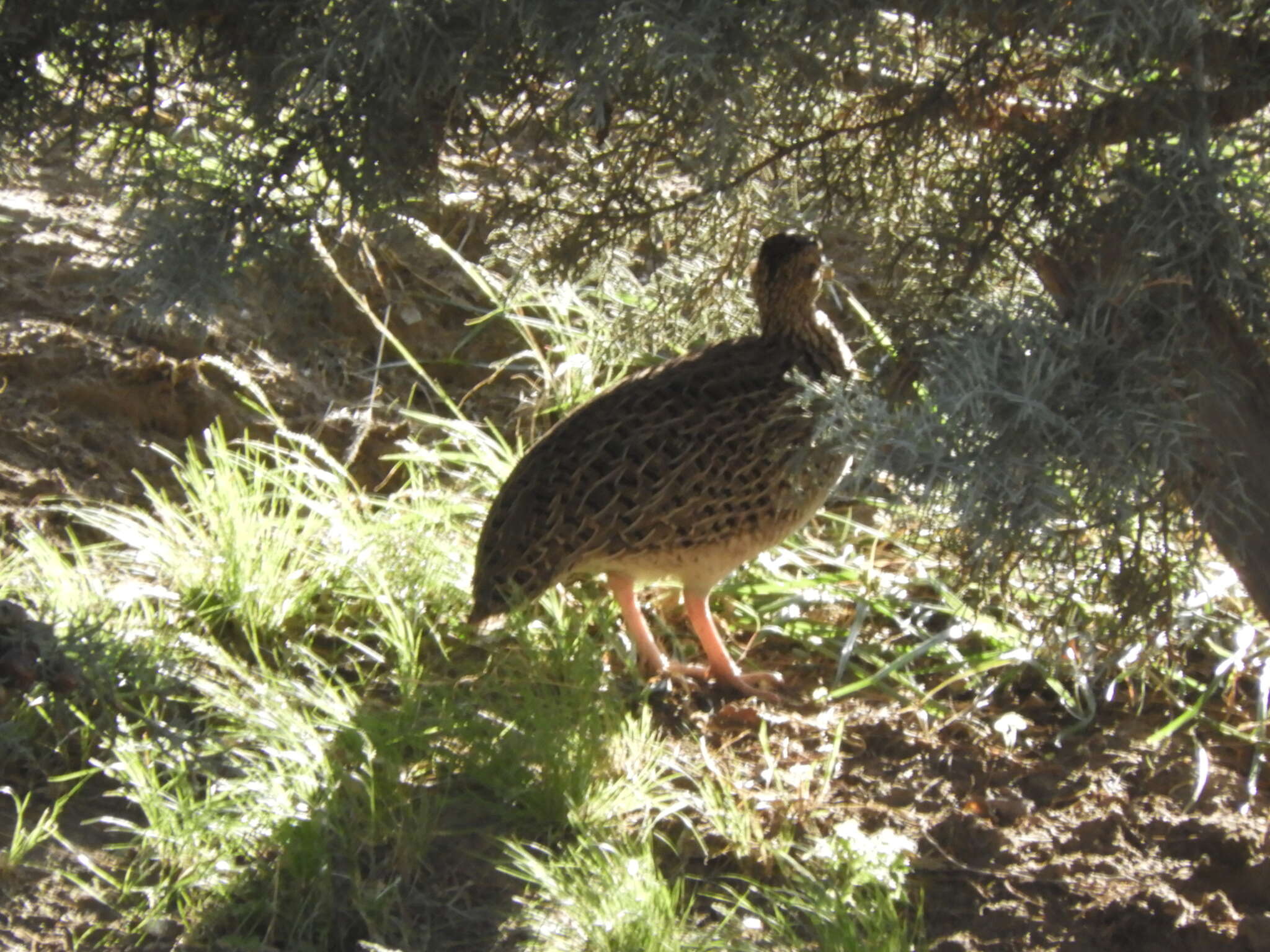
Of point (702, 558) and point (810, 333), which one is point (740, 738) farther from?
point (810, 333)

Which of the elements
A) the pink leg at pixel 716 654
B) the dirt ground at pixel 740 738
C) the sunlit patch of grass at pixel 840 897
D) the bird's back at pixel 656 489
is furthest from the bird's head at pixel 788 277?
the sunlit patch of grass at pixel 840 897

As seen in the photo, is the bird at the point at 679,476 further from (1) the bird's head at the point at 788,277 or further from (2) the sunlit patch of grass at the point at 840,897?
(2) the sunlit patch of grass at the point at 840,897

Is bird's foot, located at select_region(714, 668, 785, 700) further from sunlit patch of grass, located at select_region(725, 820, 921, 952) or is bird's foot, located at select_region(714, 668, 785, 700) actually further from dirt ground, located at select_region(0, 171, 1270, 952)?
sunlit patch of grass, located at select_region(725, 820, 921, 952)

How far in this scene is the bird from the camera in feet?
12.4

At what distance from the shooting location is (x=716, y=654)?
4.07m

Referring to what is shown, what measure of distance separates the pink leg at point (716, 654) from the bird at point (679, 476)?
0.05 feet

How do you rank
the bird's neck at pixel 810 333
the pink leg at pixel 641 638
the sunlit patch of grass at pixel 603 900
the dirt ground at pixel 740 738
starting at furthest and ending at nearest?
the pink leg at pixel 641 638 < the bird's neck at pixel 810 333 < the dirt ground at pixel 740 738 < the sunlit patch of grass at pixel 603 900

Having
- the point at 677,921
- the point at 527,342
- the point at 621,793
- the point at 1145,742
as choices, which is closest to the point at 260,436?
the point at 527,342

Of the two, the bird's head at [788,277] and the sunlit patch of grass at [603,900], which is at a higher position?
the bird's head at [788,277]

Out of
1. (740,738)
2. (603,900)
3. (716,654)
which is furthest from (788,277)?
(603,900)

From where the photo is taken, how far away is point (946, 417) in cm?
220

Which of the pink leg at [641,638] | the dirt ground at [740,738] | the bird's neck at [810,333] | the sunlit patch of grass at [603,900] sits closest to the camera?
the sunlit patch of grass at [603,900]

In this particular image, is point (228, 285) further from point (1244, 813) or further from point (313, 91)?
point (1244, 813)

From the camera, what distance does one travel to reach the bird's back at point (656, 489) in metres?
3.77
